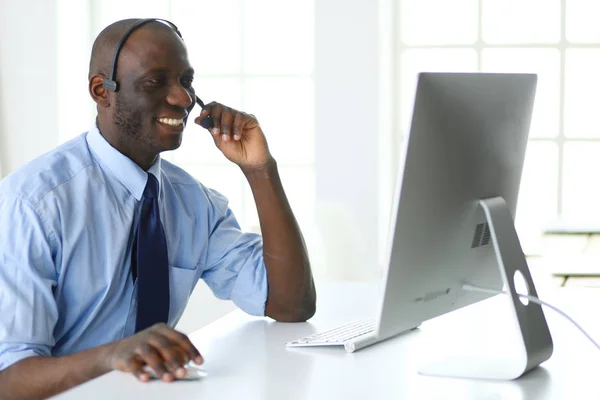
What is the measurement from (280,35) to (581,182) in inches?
57.1

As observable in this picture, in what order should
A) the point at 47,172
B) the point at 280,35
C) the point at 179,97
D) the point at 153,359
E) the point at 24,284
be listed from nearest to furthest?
1. the point at 153,359
2. the point at 24,284
3. the point at 47,172
4. the point at 179,97
5. the point at 280,35

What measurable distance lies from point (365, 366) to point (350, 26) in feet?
8.25

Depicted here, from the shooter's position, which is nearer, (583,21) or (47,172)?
(47,172)

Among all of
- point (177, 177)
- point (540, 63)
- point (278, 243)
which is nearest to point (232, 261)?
point (278, 243)

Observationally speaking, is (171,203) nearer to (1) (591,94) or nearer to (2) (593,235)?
(2) (593,235)

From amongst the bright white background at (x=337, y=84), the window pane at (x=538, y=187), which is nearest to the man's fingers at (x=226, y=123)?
the bright white background at (x=337, y=84)

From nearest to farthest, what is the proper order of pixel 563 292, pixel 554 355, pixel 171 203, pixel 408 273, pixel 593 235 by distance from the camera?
pixel 408 273 → pixel 554 355 → pixel 171 203 → pixel 563 292 → pixel 593 235

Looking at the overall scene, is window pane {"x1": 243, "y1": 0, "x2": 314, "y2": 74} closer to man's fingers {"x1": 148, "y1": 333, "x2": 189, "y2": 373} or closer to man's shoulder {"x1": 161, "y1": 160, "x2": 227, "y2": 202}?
A: man's shoulder {"x1": 161, "y1": 160, "x2": 227, "y2": 202}

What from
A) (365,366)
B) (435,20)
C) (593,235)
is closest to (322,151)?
(435,20)

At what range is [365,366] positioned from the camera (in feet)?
4.90

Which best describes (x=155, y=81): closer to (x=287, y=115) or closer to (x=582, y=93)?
(x=287, y=115)

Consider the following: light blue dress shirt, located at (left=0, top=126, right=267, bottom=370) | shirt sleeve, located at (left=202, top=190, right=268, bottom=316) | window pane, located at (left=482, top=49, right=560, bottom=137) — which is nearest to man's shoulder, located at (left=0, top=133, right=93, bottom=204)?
light blue dress shirt, located at (left=0, top=126, right=267, bottom=370)

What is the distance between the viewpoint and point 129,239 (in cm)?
181

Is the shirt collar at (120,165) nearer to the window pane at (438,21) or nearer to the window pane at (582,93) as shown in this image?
the window pane at (438,21)
